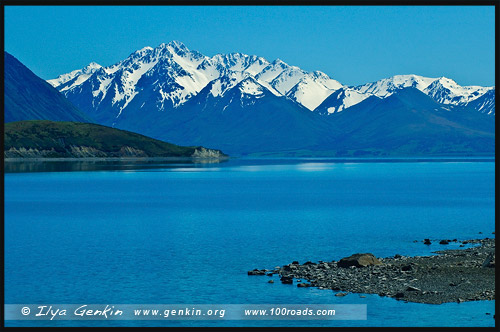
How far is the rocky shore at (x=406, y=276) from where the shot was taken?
3488cm

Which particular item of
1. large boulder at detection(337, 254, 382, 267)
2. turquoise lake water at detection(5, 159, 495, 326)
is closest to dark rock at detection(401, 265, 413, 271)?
large boulder at detection(337, 254, 382, 267)

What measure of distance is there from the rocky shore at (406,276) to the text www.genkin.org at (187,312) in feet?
12.1

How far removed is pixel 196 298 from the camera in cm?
3578

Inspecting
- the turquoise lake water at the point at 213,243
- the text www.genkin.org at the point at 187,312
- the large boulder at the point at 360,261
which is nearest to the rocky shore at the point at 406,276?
the large boulder at the point at 360,261

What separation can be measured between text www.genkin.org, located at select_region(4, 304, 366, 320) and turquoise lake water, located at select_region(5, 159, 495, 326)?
56 centimetres

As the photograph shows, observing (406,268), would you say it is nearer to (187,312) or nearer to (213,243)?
(187,312)

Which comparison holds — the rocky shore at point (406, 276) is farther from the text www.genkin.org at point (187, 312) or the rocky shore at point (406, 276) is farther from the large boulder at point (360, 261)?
the text www.genkin.org at point (187, 312)

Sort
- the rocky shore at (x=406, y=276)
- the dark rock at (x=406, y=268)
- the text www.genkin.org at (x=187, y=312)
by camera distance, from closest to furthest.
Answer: the text www.genkin.org at (x=187, y=312) < the rocky shore at (x=406, y=276) < the dark rock at (x=406, y=268)

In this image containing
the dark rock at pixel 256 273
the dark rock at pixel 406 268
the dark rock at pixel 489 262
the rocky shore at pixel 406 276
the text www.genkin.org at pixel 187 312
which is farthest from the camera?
the dark rock at pixel 256 273

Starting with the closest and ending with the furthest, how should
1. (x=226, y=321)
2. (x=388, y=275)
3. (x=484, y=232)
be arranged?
(x=226, y=321), (x=388, y=275), (x=484, y=232)

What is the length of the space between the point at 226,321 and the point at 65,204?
77089mm

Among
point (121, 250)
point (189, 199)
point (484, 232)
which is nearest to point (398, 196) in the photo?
point (189, 199)
